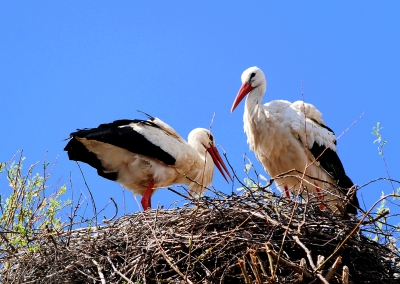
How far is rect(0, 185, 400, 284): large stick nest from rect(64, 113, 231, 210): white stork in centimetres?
190

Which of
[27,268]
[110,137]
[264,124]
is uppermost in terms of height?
[264,124]

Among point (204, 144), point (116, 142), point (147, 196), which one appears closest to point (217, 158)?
point (204, 144)

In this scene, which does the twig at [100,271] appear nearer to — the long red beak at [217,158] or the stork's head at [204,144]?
the stork's head at [204,144]

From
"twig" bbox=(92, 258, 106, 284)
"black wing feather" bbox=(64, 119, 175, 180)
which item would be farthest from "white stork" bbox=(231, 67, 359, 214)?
"twig" bbox=(92, 258, 106, 284)

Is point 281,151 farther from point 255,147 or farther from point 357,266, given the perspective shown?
point 357,266

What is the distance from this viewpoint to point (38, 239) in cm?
479

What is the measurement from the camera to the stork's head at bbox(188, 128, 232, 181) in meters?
7.92

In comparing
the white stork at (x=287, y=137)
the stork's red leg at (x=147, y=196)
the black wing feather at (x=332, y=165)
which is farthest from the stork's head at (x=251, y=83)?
the stork's red leg at (x=147, y=196)

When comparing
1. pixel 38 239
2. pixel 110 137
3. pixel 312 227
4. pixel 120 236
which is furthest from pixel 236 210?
pixel 110 137

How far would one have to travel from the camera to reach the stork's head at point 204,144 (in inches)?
312

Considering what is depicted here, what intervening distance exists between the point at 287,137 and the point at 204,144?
157 centimetres

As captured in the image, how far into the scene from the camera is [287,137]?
667 cm

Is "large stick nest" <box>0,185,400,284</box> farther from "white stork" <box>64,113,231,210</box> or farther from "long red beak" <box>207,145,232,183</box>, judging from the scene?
"long red beak" <box>207,145,232,183</box>

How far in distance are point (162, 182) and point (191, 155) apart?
1.37 feet
